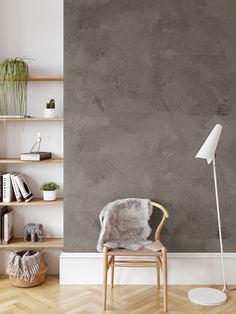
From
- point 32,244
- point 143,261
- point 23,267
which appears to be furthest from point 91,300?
point 32,244

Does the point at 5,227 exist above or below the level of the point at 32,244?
above

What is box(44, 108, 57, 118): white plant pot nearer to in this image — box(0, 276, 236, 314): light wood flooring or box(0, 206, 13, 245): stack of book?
box(0, 206, 13, 245): stack of book

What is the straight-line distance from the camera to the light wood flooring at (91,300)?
2.96 m

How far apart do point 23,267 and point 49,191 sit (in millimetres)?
688

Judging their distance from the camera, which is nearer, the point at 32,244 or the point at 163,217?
the point at 163,217

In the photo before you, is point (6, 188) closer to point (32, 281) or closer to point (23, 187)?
point (23, 187)

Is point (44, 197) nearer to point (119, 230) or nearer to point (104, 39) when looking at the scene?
point (119, 230)

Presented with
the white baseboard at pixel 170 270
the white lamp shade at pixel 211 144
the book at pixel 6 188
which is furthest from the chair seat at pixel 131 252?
the book at pixel 6 188

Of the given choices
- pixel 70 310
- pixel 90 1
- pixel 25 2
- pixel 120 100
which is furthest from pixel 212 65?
pixel 70 310

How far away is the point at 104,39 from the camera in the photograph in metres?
3.43

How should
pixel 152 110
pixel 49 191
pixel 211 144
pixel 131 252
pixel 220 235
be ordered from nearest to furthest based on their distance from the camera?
pixel 131 252, pixel 211 144, pixel 220 235, pixel 152 110, pixel 49 191

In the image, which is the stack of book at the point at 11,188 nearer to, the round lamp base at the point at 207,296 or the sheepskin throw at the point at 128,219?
the sheepskin throw at the point at 128,219

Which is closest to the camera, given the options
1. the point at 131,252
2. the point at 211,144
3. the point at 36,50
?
the point at 131,252

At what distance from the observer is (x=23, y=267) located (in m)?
3.33
